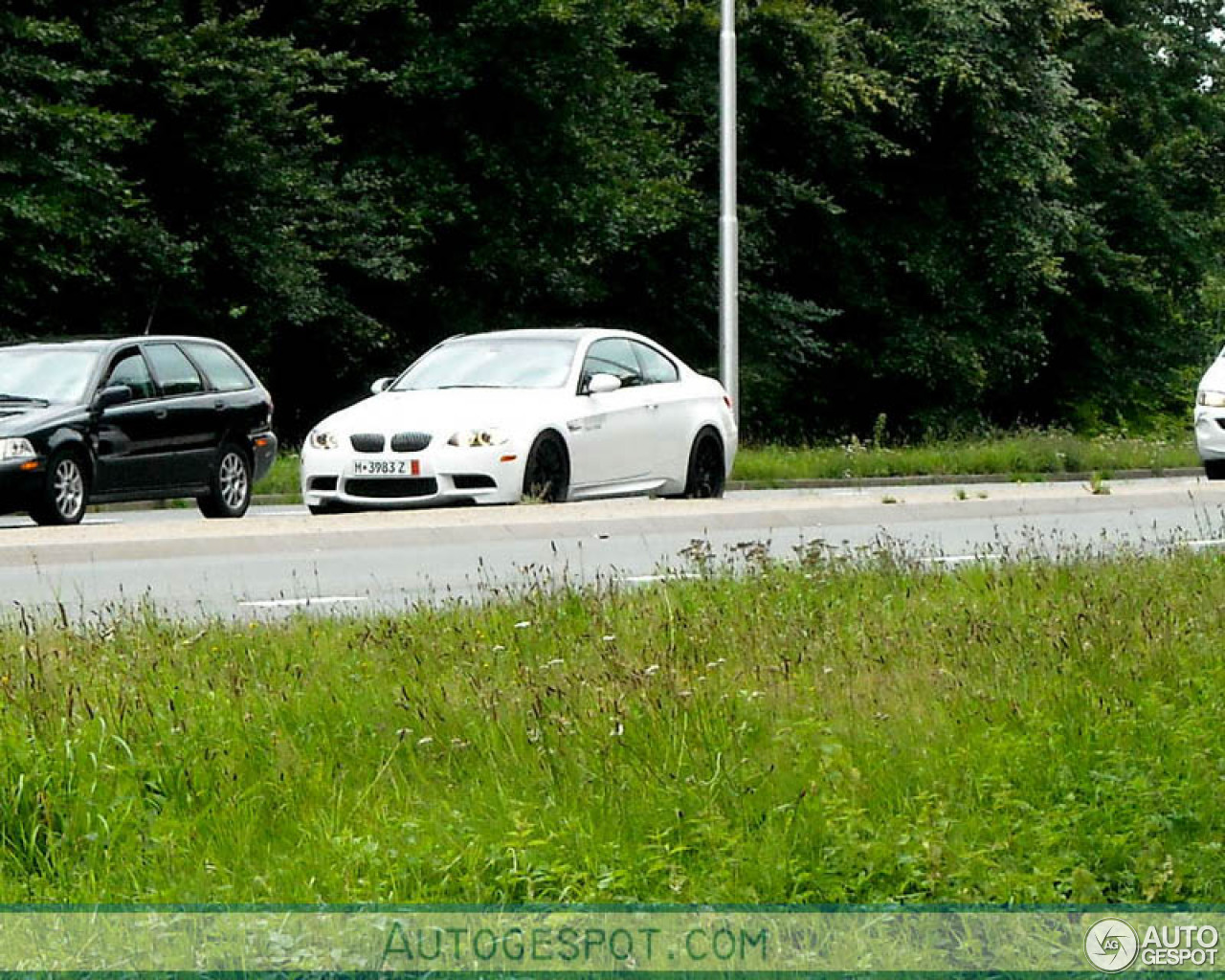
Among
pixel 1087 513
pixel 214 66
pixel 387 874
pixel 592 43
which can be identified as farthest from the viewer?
pixel 592 43

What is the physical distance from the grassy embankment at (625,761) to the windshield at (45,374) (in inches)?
369

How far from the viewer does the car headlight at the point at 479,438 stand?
55.3 ft

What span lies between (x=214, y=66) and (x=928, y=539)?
1492 cm

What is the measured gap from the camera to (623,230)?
109 feet

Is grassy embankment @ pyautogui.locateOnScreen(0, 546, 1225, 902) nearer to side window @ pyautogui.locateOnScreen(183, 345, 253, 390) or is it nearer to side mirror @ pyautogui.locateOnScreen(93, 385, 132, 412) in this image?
side mirror @ pyautogui.locateOnScreen(93, 385, 132, 412)

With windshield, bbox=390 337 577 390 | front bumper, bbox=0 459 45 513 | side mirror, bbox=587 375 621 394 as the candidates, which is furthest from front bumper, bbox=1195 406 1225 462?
front bumper, bbox=0 459 45 513

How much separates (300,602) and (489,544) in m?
4.23

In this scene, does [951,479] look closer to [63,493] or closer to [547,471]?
[547,471]

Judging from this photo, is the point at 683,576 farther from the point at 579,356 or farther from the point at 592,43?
the point at 592,43

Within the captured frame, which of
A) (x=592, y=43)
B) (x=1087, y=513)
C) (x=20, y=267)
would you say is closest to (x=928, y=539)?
(x=1087, y=513)

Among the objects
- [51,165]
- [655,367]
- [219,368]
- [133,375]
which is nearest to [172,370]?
[133,375]

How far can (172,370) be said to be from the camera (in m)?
19.0

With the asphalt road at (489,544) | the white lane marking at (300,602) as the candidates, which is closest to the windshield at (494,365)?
the asphalt road at (489,544)

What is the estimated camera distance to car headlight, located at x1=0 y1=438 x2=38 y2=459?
16.7 m
